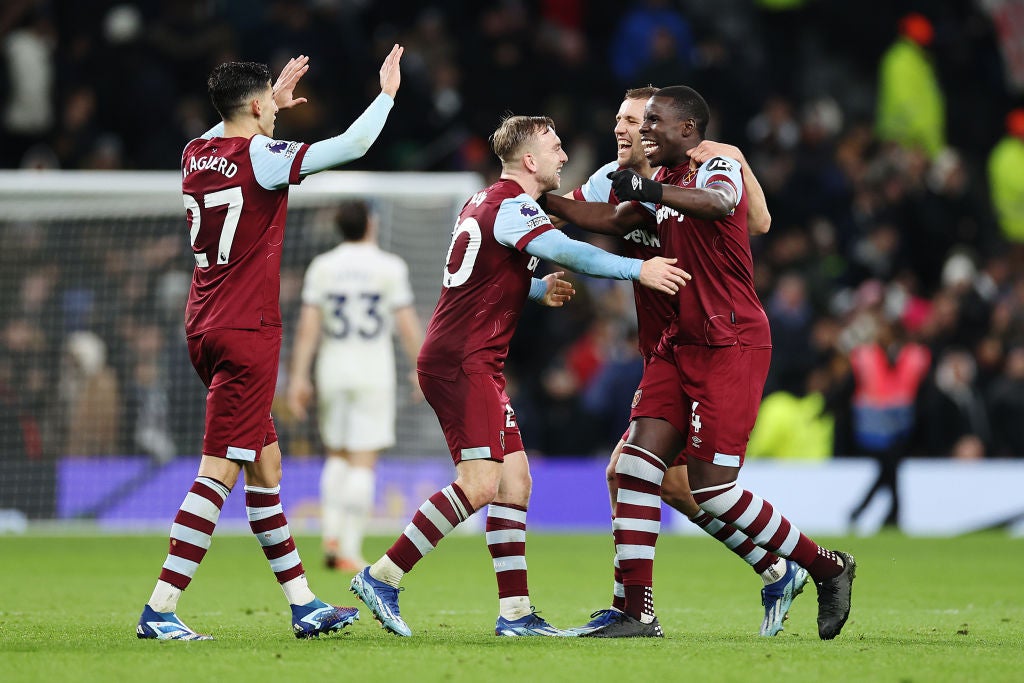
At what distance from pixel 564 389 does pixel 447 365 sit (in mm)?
8697

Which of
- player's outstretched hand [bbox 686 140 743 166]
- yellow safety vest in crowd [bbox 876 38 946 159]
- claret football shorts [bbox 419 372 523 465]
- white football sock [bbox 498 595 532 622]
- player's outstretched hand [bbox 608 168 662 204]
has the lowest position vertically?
white football sock [bbox 498 595 532 622]

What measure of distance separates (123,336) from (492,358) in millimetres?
9019

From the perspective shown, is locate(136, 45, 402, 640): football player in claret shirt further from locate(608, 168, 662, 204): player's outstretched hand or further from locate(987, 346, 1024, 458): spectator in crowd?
locate(987, 346, 1024, 458): spectator in crowd

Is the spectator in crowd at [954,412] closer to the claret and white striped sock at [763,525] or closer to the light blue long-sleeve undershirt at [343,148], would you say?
the claret and white striped sock at [763,525]

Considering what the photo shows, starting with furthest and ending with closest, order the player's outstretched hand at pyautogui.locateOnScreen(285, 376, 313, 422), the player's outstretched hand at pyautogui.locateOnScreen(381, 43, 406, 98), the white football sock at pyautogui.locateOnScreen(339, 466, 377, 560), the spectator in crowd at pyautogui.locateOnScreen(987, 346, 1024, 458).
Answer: the spectator in crowd at pyautogui.locateOnScreen(987, 346, 1024, 458)
the white football sock at pyautogui.locateOnScreen(339, 466, 377, 560)
the player's outstretched hand at pyautogui.locateOnScreen(285, 376, 313, 422)
the player's outstretched hand at pyautogui.locateOnScreen(381, 43, 406, 98)

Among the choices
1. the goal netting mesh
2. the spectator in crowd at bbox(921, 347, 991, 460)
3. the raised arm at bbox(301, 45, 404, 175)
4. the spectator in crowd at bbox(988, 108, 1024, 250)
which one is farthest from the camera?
the spectator in crowd at bbox(988, 108, 1024, 250)

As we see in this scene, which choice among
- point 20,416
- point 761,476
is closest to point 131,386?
point 20,416

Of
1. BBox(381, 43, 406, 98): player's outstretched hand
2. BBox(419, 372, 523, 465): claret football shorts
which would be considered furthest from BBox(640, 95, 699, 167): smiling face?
BBox(419, 372, 523, 465): claret football shorts

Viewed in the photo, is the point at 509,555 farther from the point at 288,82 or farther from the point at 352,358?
the point at 352,358

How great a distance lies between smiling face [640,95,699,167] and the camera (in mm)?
6867

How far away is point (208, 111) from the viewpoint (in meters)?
17.3

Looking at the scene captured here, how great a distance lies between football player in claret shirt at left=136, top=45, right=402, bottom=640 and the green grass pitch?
1.09 feet

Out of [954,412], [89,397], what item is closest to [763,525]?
[954,412]

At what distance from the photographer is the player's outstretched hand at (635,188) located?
6316mm
